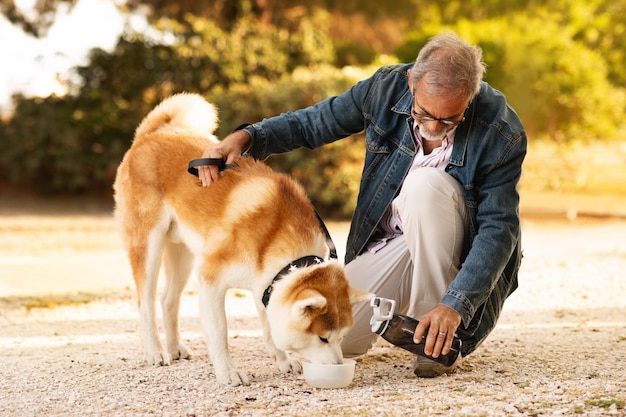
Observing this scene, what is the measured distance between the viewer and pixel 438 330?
10.3 feet

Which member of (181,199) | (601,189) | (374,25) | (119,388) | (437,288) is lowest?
(119,388)

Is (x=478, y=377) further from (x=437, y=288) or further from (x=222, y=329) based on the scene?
(x=222, y=329)

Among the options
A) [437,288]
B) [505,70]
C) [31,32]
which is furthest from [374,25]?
[437,288]

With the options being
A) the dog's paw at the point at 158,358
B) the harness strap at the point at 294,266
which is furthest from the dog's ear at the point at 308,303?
the dog's paw at the point at 158,358

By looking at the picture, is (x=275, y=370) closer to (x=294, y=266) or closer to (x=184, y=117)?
(x=294, y=266)

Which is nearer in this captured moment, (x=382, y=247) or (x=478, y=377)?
(x=478, y=377)

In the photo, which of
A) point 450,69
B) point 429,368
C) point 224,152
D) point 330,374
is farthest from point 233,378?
point 450,69

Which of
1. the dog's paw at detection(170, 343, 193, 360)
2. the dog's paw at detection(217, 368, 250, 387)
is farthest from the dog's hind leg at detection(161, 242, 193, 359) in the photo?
the dog's paw at detection(217, 368, 250, 387)

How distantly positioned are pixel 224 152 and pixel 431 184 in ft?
3.30

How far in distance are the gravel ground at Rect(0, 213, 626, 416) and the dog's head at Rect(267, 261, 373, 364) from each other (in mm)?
181

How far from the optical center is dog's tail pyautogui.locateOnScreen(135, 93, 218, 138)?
4.41 meters

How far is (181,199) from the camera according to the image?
393 centimetres

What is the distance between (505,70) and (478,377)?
9.62 metres

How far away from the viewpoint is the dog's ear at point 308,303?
3.14 metres
